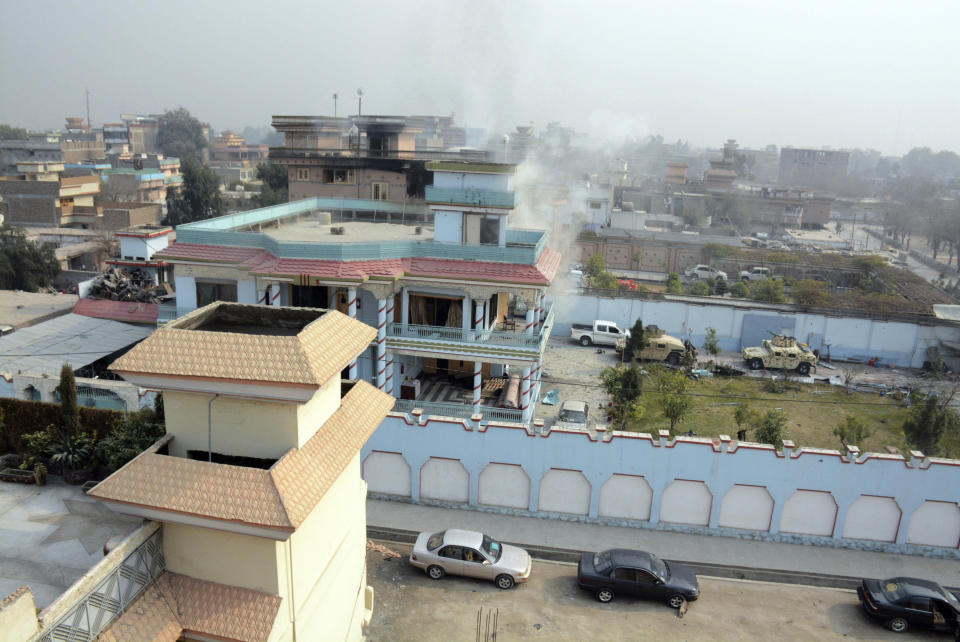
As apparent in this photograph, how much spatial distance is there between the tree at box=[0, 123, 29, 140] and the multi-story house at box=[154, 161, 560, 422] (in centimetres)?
12245

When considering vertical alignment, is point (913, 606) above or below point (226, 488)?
below

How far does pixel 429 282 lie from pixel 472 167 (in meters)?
3.89

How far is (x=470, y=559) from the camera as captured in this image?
13.5m

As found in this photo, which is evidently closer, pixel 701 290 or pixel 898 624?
pixel 898 624

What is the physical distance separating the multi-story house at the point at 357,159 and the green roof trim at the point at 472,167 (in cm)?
1824

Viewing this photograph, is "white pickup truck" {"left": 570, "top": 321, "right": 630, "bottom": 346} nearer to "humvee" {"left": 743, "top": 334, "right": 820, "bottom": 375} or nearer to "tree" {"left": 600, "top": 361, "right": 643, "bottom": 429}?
"humvee" {"left": 743, "top": 334, "right": 820, "bottom": 375}

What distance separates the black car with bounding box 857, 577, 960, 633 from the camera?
491 inches

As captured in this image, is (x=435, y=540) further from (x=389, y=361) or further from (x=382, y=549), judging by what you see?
(x=389, y=361)

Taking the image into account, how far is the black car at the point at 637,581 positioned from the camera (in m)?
13.0

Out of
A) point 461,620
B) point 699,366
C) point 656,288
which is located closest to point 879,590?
point 461,620

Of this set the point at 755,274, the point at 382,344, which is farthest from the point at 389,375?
the point at 755,274

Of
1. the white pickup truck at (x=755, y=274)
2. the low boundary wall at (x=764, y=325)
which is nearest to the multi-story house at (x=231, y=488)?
the low boundary wall at (x=764, y=325)

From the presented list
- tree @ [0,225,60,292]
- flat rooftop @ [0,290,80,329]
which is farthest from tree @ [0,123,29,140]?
flat rooftop @ [0,290,80,329]

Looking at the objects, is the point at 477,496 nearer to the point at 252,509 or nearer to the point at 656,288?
the point at 252,509
